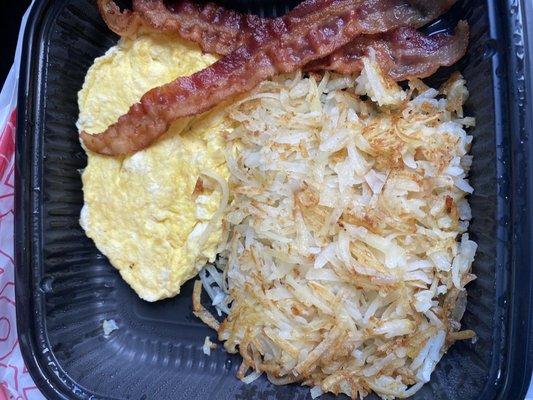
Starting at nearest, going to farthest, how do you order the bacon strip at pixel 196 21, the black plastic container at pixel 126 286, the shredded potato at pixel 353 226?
the black plastic container at pixel 126 286 < the shredded potato at pixel 353 226 < the bacon strip at pixel 196 21

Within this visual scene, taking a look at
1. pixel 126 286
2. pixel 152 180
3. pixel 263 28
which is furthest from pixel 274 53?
pixel 126 286

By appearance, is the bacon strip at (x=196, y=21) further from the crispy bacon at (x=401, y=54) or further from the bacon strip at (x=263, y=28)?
the crispy bacon at (x=401, y=54)

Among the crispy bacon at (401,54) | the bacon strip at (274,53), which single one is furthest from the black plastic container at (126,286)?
the bacon strip at (274,53)

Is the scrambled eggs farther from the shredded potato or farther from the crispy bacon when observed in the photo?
the crispy bacon

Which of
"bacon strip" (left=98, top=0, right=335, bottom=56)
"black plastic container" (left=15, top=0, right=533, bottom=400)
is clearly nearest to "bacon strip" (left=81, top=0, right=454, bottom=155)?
"bacon strip" (left=98, top=0, right=335, bottom=56)

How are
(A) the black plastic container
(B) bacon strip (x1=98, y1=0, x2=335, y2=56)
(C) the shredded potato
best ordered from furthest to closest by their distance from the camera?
1. (B) bacon strip (x1=98, y1=0, x2=335, y2=56)
2. (C) the shredded potato
3. (A) the black plastic container

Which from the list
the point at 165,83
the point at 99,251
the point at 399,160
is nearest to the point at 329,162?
the point at 399,160
